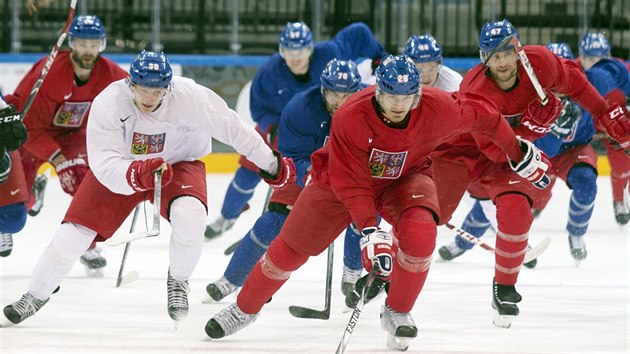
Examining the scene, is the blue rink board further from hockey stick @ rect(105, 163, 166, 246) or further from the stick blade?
hockey stick @ rect(105, 163, 166, 246)

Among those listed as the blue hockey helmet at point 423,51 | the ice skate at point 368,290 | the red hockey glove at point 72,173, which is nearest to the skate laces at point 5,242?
the red hockey glove at point 72,173

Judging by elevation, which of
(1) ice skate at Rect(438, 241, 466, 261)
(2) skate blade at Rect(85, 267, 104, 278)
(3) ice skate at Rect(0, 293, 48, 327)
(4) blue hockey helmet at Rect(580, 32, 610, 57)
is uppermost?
(4) blue hockey helmet at Rect(580, 32, 610, 57)

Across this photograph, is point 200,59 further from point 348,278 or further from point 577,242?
point 348,278

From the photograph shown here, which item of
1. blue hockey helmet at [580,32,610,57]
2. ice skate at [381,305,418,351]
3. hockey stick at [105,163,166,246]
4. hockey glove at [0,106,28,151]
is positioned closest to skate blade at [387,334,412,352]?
ice skate at [381,305,418,351]

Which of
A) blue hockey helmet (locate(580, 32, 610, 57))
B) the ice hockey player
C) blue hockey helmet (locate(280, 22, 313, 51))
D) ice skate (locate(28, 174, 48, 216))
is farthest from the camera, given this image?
blue hockey helmet (locate(580, 32, 610, 57))

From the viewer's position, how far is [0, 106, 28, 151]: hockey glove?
479cm

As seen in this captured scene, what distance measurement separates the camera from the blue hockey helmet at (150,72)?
156 inches

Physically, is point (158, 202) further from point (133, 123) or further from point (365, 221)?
point (365, 221)

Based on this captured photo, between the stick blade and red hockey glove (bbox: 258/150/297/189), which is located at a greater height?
red hockey glove (bbox: 258/150/297/189)

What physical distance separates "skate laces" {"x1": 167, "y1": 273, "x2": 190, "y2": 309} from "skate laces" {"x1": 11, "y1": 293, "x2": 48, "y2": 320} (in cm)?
44

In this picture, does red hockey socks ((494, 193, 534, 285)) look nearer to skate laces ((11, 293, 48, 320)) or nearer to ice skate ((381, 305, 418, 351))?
ice skate ((381, 305, 418, 351))

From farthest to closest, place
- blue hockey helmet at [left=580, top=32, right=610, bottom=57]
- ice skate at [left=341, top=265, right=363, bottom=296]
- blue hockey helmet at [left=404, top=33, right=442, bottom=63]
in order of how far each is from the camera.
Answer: blue hockey helmet at [left=580, top=32, right=610, bottom=57] < blue hockey helmet at [left=404, top=33, right=442, bottom=63] < ice skate at [left=341, top=265, right=363, bottom=296]

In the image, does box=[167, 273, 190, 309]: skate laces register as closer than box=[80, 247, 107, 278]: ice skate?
Yes

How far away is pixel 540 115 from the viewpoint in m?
4.39
